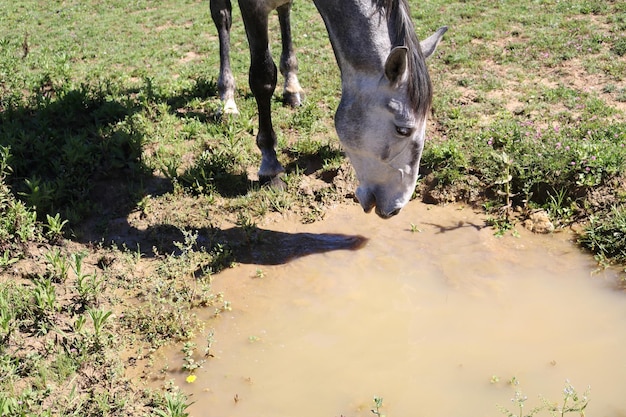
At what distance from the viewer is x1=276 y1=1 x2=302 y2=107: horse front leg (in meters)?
6.48

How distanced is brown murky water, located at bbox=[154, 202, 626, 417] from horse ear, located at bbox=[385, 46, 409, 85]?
1.57m

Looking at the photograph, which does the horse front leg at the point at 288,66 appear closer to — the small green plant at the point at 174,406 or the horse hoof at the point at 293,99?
the horse hoof at the point at 293,99

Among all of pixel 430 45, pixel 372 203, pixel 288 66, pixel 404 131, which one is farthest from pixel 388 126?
Result: pixel 288 66

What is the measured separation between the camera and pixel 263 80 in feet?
16.3

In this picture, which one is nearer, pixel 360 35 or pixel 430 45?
pixel 360 35

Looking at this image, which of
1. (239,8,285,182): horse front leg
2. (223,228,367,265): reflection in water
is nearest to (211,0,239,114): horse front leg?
(239,8,285,182): horse front leg

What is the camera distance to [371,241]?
470 centimetres

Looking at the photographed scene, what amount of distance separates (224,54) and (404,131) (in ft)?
11.8

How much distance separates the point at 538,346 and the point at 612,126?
2.80 m

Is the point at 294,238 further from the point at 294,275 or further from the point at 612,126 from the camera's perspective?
the point at 612,126

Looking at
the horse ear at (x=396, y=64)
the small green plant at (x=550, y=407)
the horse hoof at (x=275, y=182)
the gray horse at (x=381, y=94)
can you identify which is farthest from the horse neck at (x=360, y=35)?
the small green plant at (x=550, y=407)

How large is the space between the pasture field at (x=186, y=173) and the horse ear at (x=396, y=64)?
1835 millimetres

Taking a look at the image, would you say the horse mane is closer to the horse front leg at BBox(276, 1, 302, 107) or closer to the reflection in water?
the reflection in water

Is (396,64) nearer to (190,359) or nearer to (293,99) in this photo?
(190,359)
